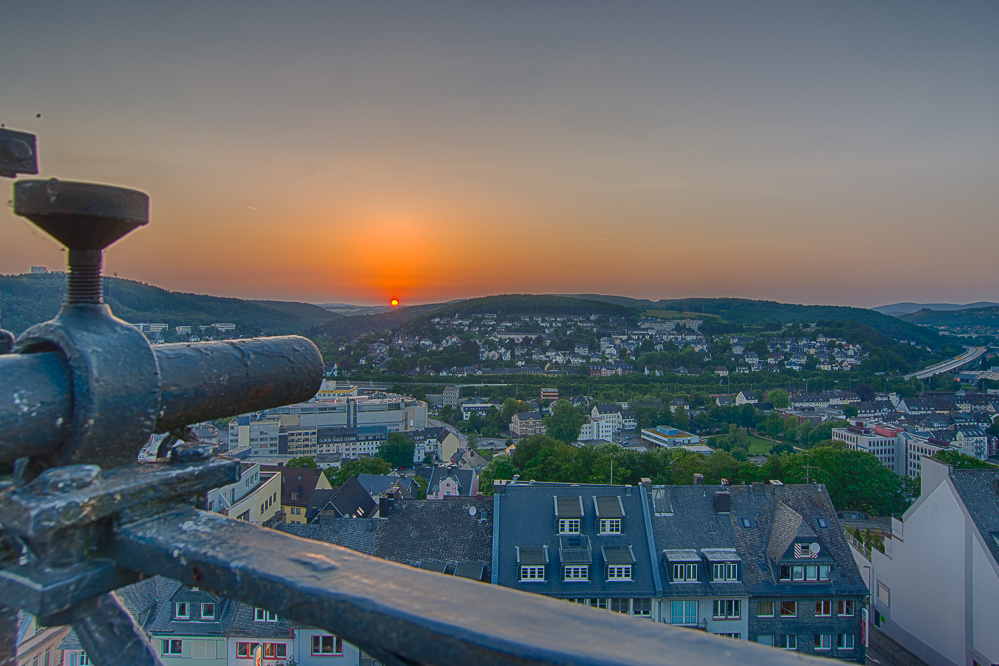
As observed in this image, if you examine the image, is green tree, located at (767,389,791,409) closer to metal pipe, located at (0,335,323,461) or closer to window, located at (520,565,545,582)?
window, located at (520,565,545,582)

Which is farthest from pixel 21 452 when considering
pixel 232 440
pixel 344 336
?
pixel 344 336

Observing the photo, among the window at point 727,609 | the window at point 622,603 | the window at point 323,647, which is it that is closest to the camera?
the window at point 323,647

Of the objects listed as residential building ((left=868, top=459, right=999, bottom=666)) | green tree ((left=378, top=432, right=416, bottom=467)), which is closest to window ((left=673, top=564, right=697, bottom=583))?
residential building ((left=868, top=459, right=999, bottom=666))

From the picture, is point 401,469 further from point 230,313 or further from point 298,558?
point 298,558

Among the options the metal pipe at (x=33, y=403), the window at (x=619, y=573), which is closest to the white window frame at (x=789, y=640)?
the window at (x=619, y=573)

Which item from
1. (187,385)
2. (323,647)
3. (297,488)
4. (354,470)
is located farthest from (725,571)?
(354,470)

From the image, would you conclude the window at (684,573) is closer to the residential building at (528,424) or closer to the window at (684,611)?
the window at (684,611)

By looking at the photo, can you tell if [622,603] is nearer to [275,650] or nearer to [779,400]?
[275,650]

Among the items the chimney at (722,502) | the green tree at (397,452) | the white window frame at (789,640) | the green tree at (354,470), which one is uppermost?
the chimney at (722,502)
